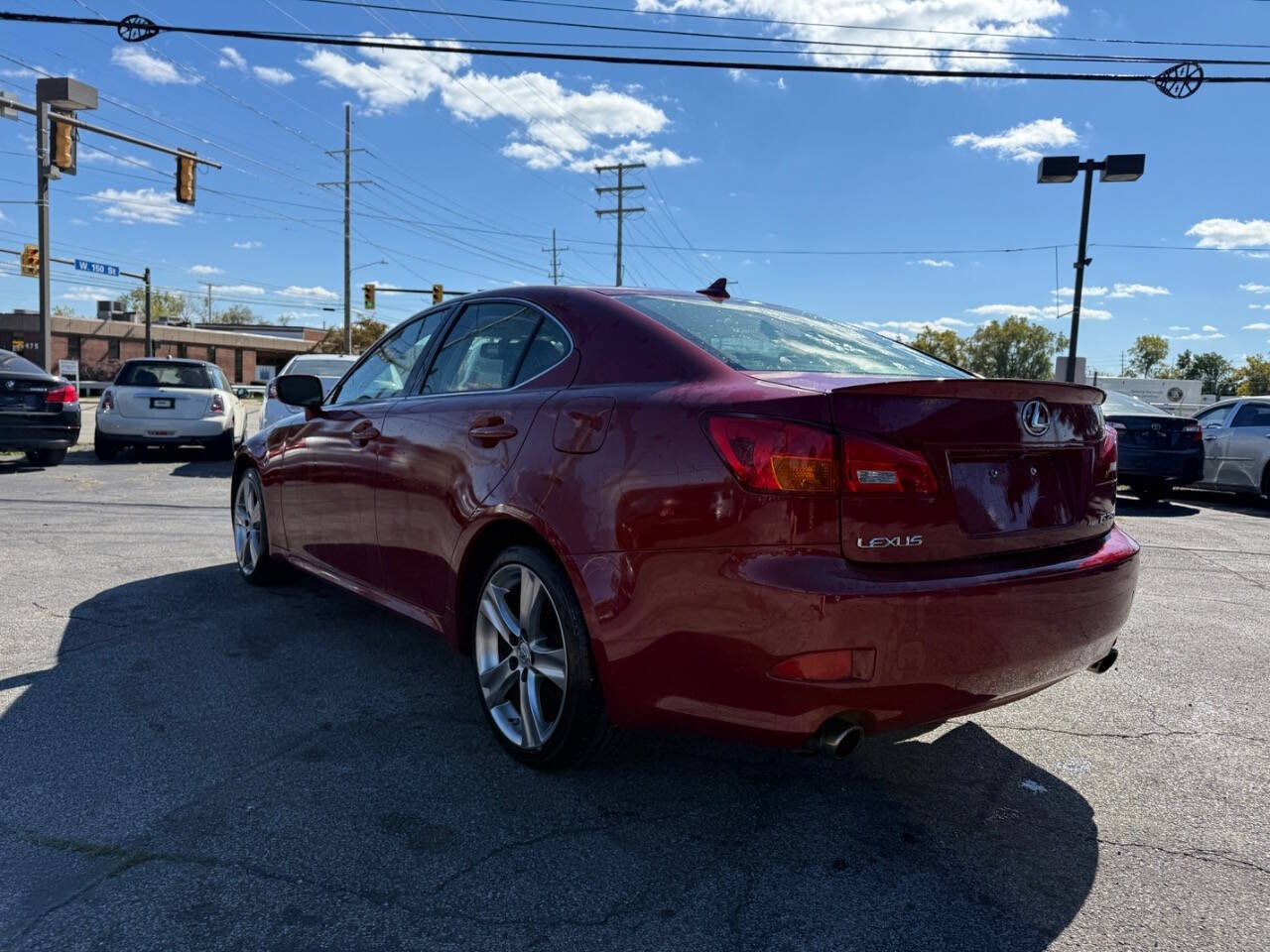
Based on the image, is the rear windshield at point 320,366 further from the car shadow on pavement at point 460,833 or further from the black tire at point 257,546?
the car shadow on pavement at point 460,833

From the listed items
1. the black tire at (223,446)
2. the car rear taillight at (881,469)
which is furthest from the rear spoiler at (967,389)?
the black tire at (223,446)

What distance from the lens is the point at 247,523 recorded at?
5.52m

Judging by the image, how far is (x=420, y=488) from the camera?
3.52 metres

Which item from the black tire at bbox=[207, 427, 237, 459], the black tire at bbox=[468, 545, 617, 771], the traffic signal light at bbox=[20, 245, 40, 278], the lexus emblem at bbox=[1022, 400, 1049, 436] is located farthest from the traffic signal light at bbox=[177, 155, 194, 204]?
the lexus emblem at bbox=[1022, 400, 1049, 436]

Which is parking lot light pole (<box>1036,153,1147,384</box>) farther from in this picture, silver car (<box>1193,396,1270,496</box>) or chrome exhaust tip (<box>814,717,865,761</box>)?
chrome exhaust tip (<box>814,717,865,761</box>)

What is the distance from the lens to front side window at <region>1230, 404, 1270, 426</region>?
11883 mm

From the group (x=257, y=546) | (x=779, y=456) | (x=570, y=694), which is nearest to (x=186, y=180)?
(x=257, y=546)

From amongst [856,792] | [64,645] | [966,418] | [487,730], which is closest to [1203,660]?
[856,792]

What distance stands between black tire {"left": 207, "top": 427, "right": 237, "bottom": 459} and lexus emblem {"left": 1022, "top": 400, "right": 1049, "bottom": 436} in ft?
39.6

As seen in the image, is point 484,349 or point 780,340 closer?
point 780,340

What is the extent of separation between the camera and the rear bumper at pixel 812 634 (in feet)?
7.43

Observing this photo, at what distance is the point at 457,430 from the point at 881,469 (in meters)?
1.62

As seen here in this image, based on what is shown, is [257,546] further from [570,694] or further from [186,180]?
[186,180]

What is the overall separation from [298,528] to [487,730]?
1923 millimetres
